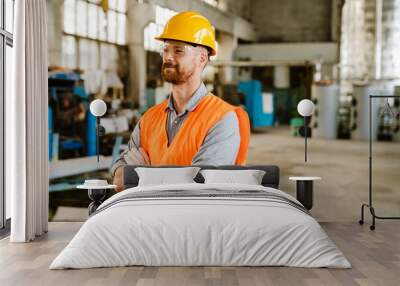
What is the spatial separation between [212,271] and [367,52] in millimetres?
3473

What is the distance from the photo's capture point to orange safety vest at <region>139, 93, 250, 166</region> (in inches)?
257

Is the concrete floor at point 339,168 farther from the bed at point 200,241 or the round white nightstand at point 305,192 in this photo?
the bed at point 200,241

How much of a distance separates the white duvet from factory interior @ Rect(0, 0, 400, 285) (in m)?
2.32

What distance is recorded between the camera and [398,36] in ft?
22.3

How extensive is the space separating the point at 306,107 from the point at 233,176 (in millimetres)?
1336

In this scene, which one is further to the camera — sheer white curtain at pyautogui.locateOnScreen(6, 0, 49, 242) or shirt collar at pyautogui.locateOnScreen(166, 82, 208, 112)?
shirt collar at pyautogui.locateOnScreen(166, 82, 208, 112)

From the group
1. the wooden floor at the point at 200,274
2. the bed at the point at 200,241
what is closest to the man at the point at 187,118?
the wooden floor at the point at 200,274

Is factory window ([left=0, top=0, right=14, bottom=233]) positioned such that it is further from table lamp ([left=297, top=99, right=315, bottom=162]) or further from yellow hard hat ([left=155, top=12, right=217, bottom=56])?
table lamp ([left=297, top=99, right=315, bottom=162])

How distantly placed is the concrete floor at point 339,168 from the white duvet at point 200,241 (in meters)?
2.39

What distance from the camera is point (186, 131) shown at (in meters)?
6.54

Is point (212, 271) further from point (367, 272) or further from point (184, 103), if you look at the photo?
point (184, 103)

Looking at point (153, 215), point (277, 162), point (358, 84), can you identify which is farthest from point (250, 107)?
point (153, 215)

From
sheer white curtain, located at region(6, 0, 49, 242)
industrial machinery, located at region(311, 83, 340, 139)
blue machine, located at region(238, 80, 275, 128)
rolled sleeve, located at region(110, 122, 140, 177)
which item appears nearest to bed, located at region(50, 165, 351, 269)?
sheer white curtain, located at region(6, 0, 49, 242)

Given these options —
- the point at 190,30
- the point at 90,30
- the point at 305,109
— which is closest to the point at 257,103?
the point at 305,109
